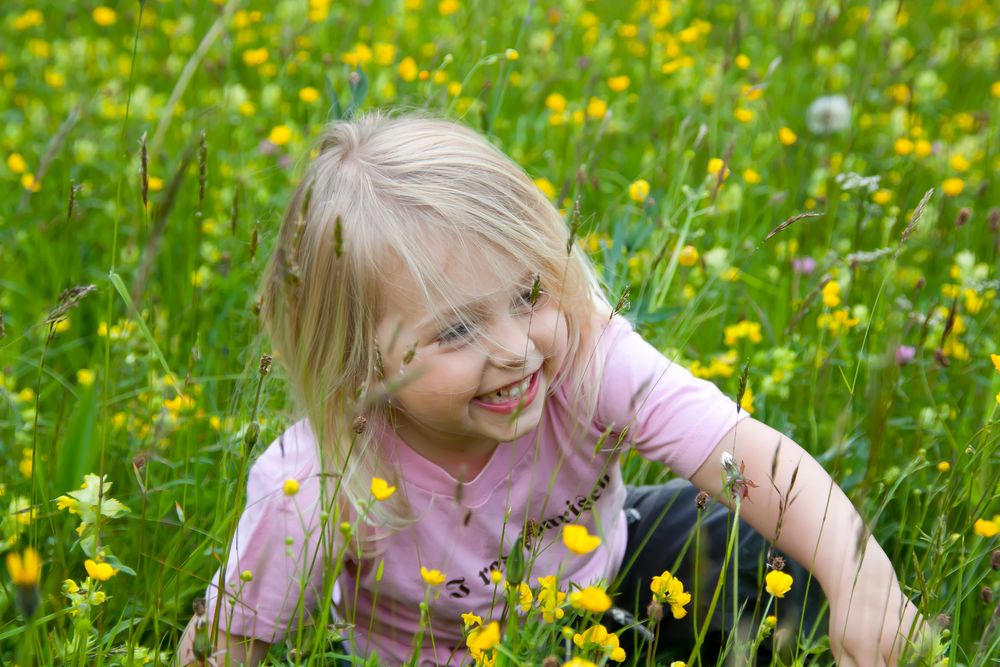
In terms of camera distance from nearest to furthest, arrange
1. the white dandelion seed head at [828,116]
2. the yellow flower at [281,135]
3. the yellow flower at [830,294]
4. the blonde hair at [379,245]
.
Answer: the blonde hair at [379,245] < the yellow flower at [830,294] < the yellow flower at [281,135] < the white dandelion seed head at [828,116]

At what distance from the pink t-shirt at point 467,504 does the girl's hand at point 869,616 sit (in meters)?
0.26

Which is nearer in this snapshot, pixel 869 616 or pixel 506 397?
pixel 869 616

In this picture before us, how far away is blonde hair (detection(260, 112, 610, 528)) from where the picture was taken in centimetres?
147

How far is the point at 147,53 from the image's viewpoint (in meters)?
3.96

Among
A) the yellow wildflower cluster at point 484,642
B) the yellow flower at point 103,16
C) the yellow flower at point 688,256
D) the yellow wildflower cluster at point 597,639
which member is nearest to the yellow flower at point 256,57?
the yellow flower at point 103,16

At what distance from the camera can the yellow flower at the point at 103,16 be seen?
3.87 m

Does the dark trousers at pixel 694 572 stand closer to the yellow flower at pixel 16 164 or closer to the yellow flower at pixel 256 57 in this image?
the yellow flower at pixel 16 164

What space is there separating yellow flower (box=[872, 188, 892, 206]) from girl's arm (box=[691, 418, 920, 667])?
1171mm

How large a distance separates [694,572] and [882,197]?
1.16m

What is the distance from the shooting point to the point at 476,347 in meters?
1.43

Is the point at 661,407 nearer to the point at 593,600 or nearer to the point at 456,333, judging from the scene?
the point at 456,333

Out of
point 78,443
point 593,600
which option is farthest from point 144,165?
point 593,600

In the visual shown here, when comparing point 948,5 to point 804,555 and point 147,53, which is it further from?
point 804,555

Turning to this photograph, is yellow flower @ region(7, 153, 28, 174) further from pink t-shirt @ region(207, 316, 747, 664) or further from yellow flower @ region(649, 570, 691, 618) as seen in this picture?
yellow flower @ region(649, 570, 691, 618)
